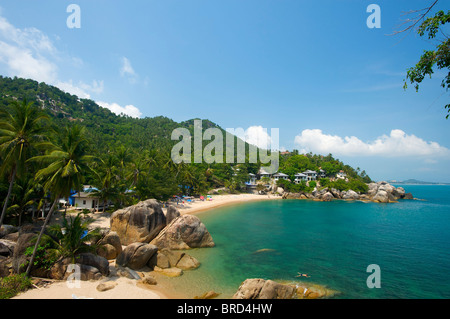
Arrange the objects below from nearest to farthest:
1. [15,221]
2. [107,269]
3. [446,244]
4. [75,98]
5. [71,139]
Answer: [71,139]
[107,269]
[15,221]
[446,244]
[75,98]

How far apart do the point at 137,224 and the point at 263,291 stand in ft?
47.1

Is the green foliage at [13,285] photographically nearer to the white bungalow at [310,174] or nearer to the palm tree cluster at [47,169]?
the palm tree cluster at [47,169]

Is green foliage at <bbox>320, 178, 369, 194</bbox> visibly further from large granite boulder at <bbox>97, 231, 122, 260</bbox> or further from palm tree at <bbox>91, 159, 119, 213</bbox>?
large granite boulder at <bbox>97, 231, 122, 260</bbox>

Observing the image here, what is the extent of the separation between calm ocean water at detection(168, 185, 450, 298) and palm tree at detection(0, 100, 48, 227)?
13.7 m

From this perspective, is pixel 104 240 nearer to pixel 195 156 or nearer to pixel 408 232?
pixel 408 232

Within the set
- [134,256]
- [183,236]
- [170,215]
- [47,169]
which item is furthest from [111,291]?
[170,215]

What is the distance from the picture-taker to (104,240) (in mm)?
17219

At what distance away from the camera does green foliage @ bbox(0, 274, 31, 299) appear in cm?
1030

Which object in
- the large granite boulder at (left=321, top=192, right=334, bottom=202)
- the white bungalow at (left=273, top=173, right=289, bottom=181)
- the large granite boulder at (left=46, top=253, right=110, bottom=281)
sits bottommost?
the large granite boulder at (left=321, top=192, right=334, bottom=202)

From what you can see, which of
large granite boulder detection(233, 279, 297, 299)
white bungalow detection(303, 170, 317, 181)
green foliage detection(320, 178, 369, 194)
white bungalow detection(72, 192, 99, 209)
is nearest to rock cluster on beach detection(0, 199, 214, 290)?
large granite boulder detection(233, 279, 297, 299)

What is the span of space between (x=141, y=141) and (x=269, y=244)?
270 feet

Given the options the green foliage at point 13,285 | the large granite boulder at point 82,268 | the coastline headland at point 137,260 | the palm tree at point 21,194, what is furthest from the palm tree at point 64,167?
the palm tree at point 21,194
